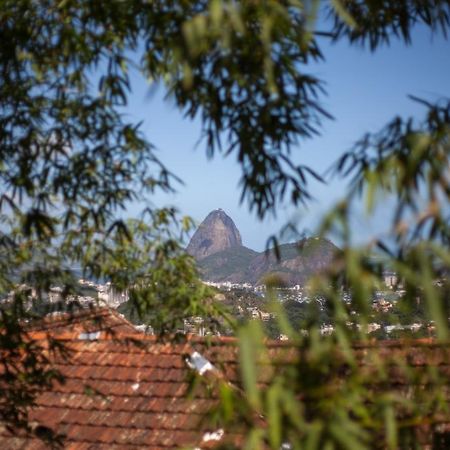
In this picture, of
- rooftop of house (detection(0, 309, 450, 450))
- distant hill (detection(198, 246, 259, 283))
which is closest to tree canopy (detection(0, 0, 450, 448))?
rooftop of house (detection(0, 309, 450, 450))

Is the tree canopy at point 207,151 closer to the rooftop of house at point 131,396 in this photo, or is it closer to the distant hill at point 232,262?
the rooftop of house at point 131,396

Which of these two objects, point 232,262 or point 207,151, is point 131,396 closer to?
point 207,151

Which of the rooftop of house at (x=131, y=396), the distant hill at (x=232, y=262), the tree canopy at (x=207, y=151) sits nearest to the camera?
the tree canopy at (x=207, y=151)

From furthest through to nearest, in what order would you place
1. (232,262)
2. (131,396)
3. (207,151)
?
(232,262)
(131,396)
(207,151)

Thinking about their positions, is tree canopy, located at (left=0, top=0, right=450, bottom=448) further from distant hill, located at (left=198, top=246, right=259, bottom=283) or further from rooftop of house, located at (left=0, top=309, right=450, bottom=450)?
distant hill, located at (left=198, top=246, right=259, bottom=283)

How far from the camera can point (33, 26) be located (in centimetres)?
468

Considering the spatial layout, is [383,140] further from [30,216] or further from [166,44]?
[30,216]

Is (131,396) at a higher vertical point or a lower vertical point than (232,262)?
lower

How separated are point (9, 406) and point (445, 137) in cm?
359

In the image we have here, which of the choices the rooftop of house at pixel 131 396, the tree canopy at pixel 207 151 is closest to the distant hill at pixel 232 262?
the rooftop of house at pixel 131 396

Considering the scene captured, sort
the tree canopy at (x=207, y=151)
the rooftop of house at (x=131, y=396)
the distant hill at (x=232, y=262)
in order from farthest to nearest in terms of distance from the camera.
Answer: the distant hill at (x=232, y=262) → the rooftop of house at (x=131, y=396) → the tree canopy at (x=207, y=151)

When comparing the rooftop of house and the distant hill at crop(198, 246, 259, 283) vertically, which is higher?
the distant hill at crop(198, 246, 259, 283)

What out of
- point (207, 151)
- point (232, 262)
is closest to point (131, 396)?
point (207, 151)

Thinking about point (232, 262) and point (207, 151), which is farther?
point (232, 262)
